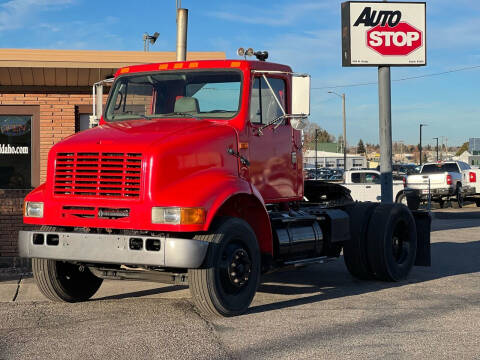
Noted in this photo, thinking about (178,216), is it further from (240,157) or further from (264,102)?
(264,102)

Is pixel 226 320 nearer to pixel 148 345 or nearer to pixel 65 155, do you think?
pixel 148 345

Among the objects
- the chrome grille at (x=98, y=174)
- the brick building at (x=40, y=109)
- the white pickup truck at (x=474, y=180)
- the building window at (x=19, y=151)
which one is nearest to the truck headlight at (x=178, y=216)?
the chrome grille at (x=98, y=174)

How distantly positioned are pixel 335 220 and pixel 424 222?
87.2 inches

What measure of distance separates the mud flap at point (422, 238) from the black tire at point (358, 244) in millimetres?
1076

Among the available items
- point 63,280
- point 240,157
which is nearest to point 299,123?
point 240,157

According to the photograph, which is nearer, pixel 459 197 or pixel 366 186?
pixel 366 186

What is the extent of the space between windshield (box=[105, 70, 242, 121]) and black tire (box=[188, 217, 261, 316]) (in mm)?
1500

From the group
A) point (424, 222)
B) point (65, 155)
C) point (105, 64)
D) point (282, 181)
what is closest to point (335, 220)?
point (282, 181)

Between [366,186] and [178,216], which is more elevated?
[366,186]

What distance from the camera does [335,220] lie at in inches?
378

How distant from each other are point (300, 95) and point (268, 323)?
265 cm

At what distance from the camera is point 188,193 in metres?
7.07

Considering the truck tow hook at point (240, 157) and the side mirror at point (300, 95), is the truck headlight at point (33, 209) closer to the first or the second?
the truck tow hook at point (240, 157)

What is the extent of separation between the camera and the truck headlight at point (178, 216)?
689cm
